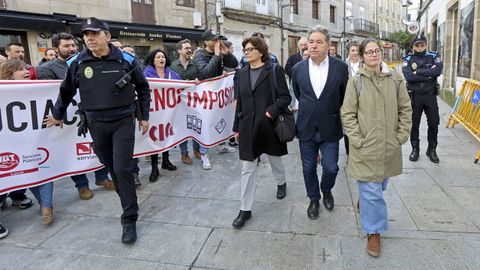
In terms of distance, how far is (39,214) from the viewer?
3857 millimetres

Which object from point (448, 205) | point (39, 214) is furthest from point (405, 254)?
point (39, 214)

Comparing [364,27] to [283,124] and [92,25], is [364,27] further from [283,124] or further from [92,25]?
[92,25]

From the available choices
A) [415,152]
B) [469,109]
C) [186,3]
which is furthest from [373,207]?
[186,3]

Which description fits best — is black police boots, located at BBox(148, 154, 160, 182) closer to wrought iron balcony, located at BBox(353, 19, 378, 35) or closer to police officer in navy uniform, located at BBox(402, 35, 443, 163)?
police officer in navy uniform, located at BBox(402, 35, 443, 163)

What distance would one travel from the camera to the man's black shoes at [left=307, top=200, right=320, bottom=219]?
3457 mm

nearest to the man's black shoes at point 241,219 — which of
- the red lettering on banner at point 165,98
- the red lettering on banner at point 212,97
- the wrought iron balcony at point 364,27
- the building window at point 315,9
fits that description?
the red lettering on banner at point 165,98

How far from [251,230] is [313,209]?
2.16ft

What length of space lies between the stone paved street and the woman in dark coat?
401 mm

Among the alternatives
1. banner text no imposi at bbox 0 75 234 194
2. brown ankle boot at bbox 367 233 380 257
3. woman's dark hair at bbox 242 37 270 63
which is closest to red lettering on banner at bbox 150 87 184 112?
banner text no imposi at bbox 0 75 234 194

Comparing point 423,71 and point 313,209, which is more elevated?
point 423,71

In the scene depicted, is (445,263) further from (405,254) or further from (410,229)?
(410,229)

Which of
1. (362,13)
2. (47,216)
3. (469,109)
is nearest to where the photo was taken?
(47,216)

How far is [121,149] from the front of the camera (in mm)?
3150

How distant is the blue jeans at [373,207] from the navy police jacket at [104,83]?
6.97 feet
